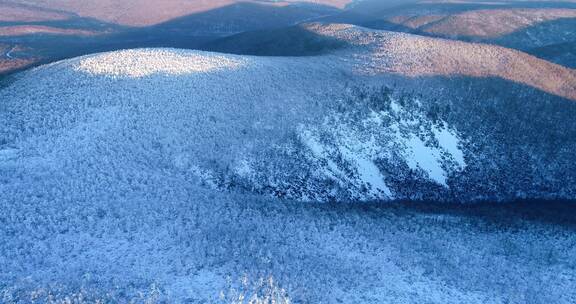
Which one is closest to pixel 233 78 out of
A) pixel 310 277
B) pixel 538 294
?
pixel 310 277

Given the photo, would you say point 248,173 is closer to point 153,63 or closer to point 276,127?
point 276,127

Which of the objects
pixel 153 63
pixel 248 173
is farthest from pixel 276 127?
pixel 153 63

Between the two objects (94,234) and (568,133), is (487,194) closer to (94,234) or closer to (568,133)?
(568,133)

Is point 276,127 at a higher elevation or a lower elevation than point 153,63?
lower

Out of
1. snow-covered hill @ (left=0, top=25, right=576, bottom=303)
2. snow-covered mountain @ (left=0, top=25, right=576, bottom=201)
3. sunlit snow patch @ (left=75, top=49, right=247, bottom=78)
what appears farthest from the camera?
sunlit snow patch @ (left=75, top=49, right=247, bottom=78)

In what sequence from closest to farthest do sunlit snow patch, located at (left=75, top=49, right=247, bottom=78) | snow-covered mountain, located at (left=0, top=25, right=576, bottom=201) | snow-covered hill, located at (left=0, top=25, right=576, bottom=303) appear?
snow-covered hill, located at (left=0, top=25, right=576, bottom=303) → snow-covered mountain, located at (left=0, top=25, right=576, bottom=201) → sunlit snow patch, located at (left=75, top=49, right=247, bottom=78)
